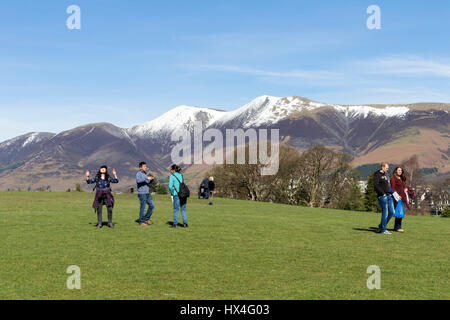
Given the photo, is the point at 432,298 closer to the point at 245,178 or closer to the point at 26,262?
the point at 26,262

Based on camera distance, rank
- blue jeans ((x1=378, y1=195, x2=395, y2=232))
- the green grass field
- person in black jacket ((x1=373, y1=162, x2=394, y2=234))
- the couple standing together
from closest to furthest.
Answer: the green grass field < person in black jacket ((x1=373, y1=162, x2=394, y2=234)) < blue jeans ((x1=378, y1=195, x2=395, y2=232)) < the couple standing together

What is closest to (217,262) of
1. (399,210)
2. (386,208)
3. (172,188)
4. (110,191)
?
(172,188)

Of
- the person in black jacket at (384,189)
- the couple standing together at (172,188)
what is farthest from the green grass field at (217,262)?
the person in black jacket at (384,189)

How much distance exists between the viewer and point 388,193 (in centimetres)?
1828

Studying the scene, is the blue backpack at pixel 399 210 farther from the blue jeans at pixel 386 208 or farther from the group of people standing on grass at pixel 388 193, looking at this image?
the blue jeans at pixel 386 208

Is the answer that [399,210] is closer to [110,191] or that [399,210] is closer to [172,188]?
[172,188]

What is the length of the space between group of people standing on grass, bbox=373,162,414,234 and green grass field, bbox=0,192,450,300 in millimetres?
961

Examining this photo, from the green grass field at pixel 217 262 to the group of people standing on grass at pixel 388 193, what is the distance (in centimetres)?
96

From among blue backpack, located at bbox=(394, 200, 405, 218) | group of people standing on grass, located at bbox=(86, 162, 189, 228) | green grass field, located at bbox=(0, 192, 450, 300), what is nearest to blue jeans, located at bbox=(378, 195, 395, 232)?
blue backpack, located at bbox=(394, 200, 405, 218)

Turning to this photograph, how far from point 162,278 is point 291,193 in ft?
252

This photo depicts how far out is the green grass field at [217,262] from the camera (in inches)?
343

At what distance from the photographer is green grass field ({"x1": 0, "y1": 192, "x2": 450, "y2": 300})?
8711mm

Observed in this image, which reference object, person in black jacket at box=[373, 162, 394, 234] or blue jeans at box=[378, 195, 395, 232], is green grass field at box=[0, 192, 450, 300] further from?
person in black jacket at box=[373, 162, 394, 234]

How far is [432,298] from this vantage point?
8367mm
